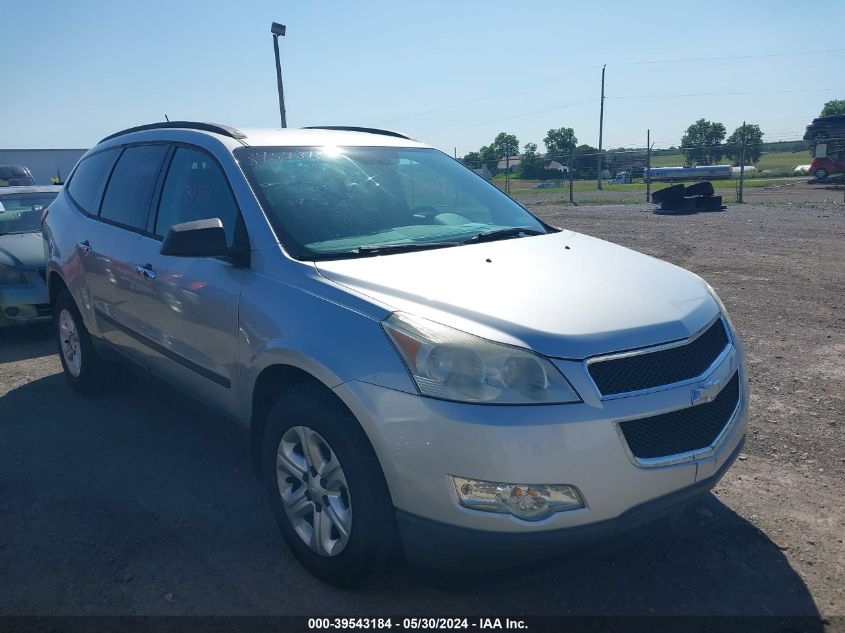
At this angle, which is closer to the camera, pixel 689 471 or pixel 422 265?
pixel 689 471

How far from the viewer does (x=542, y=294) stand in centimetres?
277

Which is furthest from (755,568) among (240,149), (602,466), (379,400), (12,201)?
(12,201)

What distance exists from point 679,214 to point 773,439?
14700 millimetres

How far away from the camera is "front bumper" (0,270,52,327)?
22.6ft

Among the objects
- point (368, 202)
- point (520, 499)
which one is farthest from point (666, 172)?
point (520, 499)

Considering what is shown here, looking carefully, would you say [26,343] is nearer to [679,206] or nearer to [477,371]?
[477,371]

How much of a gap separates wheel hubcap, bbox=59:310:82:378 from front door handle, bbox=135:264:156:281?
1607mm

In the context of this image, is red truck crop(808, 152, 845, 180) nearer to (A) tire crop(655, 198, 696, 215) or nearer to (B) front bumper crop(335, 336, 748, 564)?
(A) tire crop(655, 198, 696, 215)

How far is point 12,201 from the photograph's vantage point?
834 centimetres

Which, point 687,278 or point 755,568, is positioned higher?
point 687,278

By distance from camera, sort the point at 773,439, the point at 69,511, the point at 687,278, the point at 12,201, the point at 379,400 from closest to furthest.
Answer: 1. the point at 379,400
2. the point at 687,278
3. the point at 69,511
4. the point at 773,439
5. the point at 12,201

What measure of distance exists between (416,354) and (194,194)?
81.1 inches

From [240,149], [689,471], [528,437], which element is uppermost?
[240,149]

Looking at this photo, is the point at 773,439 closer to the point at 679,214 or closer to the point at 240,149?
the point at 240,149
